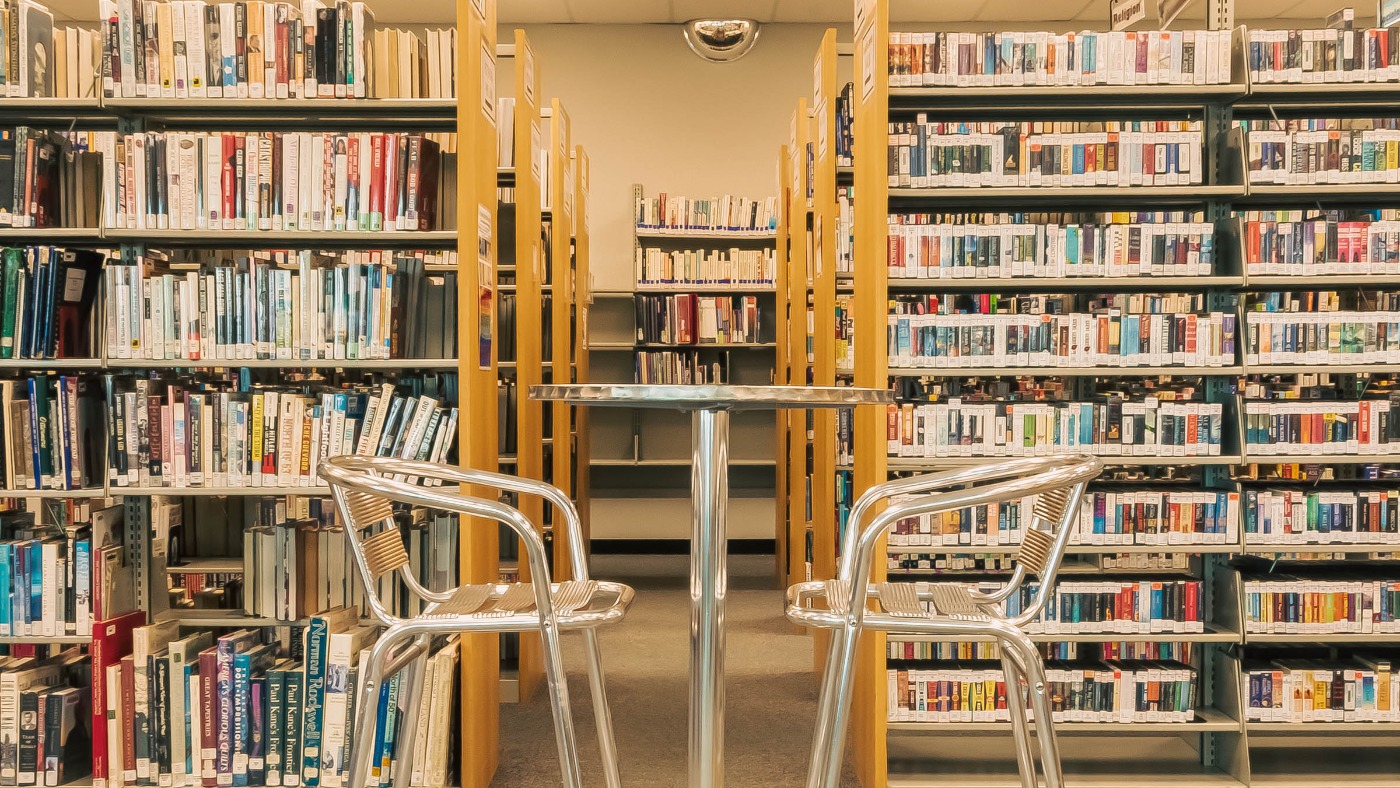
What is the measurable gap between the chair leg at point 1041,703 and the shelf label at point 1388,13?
8.61ft

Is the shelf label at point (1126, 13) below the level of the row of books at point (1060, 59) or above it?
above

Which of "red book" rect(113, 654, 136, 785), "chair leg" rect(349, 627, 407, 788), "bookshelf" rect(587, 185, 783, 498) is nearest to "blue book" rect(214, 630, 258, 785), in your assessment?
"red book" rect(113, 654, 136, 785)

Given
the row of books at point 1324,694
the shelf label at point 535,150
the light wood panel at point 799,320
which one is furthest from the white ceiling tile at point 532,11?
the row of books at point 1324,694

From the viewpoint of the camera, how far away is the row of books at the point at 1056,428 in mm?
2879

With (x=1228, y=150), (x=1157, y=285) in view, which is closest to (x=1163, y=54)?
(x=1228, y=150)

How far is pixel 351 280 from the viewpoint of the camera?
267 centimetres

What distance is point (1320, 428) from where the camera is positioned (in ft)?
9.44

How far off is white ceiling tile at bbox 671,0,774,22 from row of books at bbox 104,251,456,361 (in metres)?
4.61

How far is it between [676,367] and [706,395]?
5059 millimetres

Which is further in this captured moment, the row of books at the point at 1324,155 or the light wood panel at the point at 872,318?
the row of books at the point at 1324,155

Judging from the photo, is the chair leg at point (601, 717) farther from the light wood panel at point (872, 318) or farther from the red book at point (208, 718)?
the red book at point (208, 718)

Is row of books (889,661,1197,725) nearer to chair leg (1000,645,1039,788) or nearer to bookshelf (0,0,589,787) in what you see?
chair leg (1000,645,1039,788)

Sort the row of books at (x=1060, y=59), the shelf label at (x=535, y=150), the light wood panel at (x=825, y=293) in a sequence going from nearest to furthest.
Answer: the row of books at (x=1060, y=59), the shelf label at (x=535, y=150), the light wood panel at (x=825, y=293)

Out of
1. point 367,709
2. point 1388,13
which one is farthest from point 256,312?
point 1388,13
